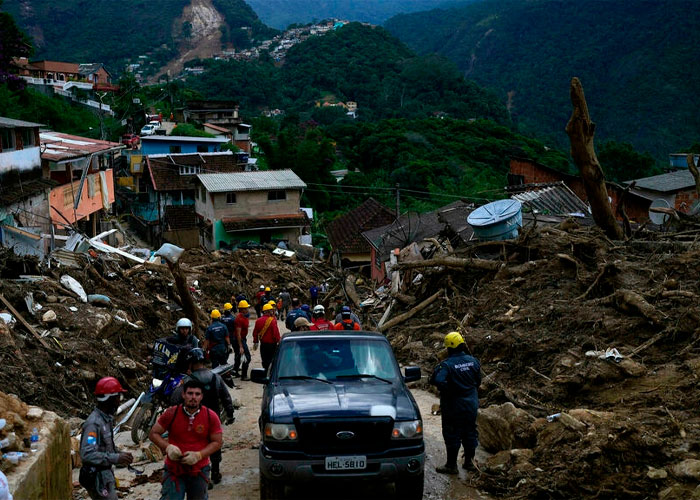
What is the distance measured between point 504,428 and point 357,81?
13677cm

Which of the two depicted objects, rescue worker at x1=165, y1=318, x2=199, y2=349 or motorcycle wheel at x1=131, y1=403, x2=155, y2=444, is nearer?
motorcycle wheel at x1=131, y1=403, x2=155, y2=444

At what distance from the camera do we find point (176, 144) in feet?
227

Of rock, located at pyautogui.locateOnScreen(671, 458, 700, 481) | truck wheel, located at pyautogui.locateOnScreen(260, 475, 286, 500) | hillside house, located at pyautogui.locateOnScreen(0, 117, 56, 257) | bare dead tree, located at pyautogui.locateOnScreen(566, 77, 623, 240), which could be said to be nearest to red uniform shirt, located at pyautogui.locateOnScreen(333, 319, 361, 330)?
truck wheel, located at pyautogui.locateOnScreen(260, 475, 286, 500)

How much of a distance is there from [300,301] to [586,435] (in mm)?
24611

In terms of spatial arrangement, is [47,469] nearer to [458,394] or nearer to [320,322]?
[458,394]

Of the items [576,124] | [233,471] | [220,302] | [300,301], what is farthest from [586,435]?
[300,301]

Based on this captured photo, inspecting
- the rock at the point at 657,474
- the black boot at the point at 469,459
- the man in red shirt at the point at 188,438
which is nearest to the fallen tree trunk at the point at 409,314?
the black boot at the point at 469,459

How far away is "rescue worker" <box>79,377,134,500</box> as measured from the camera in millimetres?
6062

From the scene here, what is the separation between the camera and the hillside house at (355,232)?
42.8 meters

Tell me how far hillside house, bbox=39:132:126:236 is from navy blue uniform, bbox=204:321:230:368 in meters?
16.9

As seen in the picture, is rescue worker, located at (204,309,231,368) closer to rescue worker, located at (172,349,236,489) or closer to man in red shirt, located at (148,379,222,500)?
rescue worker, located at (172,349,236,489)

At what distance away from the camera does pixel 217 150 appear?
7106cm

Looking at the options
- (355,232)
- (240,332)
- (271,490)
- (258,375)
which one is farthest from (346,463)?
(355,232)

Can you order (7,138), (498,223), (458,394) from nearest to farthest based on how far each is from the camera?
(458,394) < (498,223) < (7,138)
